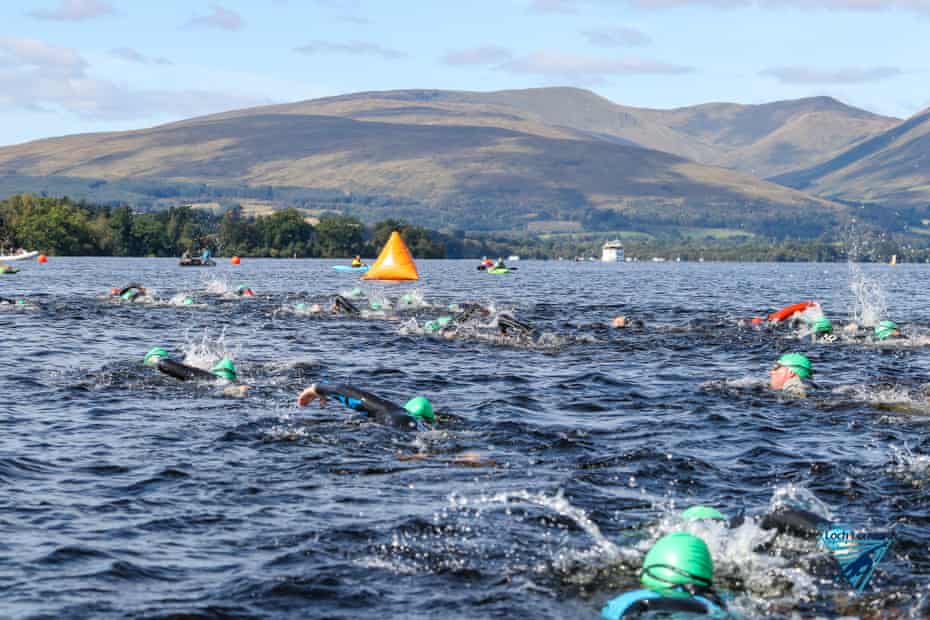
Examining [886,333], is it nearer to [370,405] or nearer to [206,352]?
[206,352]

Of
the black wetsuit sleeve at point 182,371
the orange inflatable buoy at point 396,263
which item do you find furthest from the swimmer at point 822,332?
the orange inflatable buoy at point 396,263

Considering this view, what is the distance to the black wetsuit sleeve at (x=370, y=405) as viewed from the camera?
16.1 meters

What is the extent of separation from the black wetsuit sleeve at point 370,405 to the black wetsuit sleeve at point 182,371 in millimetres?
5284

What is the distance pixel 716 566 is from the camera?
11328 mm

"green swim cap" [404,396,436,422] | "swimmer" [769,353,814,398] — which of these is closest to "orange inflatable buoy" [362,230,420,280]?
"swimmer" [769,353,814,398]

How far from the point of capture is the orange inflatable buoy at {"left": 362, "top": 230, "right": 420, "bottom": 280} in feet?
216

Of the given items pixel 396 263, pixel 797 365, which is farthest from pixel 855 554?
pixel 396 263

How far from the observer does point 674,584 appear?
32.1ft

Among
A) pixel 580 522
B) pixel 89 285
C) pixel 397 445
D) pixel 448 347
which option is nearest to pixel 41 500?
pixel 397 445

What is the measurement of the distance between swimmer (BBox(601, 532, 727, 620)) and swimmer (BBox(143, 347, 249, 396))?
41.3ft

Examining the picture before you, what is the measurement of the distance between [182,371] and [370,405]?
5907 mm

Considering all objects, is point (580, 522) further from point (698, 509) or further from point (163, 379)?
point (163, 379)

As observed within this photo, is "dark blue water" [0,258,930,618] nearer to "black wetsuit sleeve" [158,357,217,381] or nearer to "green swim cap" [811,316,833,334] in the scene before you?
"black wetsuit sleeve" [158,357,217,381]

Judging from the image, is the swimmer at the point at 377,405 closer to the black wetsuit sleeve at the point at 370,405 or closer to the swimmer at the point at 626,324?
the black wetsuit sleeve at the point at 370,405
